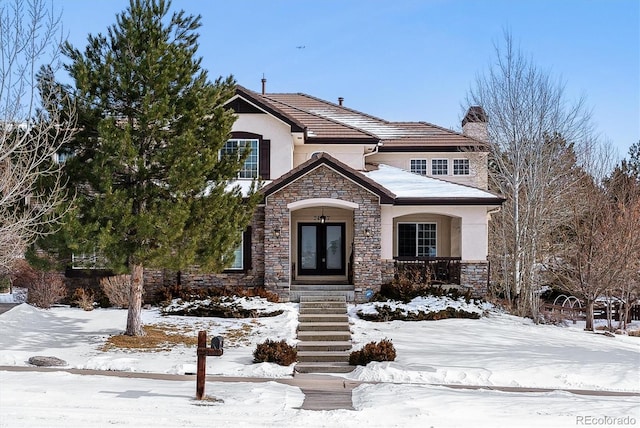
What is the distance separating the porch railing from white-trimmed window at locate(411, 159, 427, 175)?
5989 millimetres

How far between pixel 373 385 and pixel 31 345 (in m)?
8.00

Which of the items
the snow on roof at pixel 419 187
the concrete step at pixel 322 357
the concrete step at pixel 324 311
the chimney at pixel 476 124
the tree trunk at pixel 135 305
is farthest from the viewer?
the chimney at pixel 476 124

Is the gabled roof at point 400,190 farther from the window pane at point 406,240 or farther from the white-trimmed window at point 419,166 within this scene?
the white-trimmed window at point 419,166

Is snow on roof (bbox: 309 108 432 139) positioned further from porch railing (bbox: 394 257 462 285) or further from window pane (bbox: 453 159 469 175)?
porch railing (bbox: 394 257 462 285)

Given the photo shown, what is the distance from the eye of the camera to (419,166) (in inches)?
971

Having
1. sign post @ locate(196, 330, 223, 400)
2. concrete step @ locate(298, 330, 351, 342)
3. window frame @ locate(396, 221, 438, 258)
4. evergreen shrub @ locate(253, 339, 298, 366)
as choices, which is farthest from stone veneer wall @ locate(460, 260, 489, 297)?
sign post @ locate(196, 330, 223, 400)

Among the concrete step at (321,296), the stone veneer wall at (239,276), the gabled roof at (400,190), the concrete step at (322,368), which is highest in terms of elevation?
the gabled roof at (400,190)

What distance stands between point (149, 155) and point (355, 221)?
7.27m

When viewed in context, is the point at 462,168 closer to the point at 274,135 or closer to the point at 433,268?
the point at 433,268

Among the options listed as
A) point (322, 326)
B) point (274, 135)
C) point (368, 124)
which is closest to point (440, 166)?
point (368, 124)

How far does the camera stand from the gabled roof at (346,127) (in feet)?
66.5

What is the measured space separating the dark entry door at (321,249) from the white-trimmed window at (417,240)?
218 centimetres

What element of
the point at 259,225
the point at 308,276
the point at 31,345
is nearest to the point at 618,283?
the point at 308,276

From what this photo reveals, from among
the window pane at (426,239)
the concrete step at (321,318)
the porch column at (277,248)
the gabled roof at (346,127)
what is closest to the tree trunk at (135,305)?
the concrete step at (321,318)
